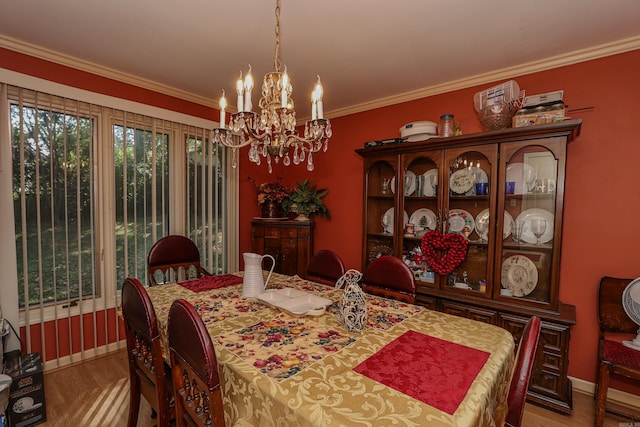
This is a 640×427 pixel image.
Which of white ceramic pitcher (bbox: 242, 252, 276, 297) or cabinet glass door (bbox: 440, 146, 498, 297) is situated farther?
cabinet glass door (bbox: 440, 146, 498, 297)

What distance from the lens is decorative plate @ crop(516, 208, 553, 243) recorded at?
1.98 metres

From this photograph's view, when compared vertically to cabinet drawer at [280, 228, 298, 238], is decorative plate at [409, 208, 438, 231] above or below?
above

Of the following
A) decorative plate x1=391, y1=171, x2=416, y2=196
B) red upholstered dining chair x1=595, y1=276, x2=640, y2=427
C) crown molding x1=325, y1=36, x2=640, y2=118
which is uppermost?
crown molding x1=325, y1=36, x2=640, y2=118

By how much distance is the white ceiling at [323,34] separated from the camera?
1604 millimetres

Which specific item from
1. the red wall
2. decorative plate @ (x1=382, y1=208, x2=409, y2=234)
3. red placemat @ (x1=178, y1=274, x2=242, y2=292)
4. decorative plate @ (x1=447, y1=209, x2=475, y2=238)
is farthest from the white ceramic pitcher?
the red wall

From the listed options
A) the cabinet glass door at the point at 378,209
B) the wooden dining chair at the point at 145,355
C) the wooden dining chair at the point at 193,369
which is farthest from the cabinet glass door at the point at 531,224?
the wooden dining chair at the point at 145,355

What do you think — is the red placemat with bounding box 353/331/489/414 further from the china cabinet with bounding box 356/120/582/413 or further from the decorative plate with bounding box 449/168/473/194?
the decorative plate with bounding box 449/168/473/194

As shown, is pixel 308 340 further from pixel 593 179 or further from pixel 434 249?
pixel 593 179

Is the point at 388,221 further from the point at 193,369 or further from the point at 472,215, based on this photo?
the point at 193,369

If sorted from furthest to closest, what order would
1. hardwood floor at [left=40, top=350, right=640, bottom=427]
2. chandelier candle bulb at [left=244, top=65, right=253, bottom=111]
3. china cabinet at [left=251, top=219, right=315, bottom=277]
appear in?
china cabinet at [left=251, top=219, right=315, bottom=277] → hardwood floor at [left=40, top=350, right=640, bottom=427] → chandelier candle bulb at [left=244, top=65, right=253, bottom=111]

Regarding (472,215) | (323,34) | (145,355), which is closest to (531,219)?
(472,215)

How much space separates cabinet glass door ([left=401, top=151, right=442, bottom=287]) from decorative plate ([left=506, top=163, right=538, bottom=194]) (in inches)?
20.9

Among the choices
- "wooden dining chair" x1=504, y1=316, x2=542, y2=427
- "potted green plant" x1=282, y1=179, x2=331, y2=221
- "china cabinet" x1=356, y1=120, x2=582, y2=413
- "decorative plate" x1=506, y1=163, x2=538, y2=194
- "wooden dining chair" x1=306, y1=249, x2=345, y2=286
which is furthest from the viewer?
"potted green plant" x1=282, y1=179, x2=331, y2=221

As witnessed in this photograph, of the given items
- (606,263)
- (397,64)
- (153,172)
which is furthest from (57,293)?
(606,263)
